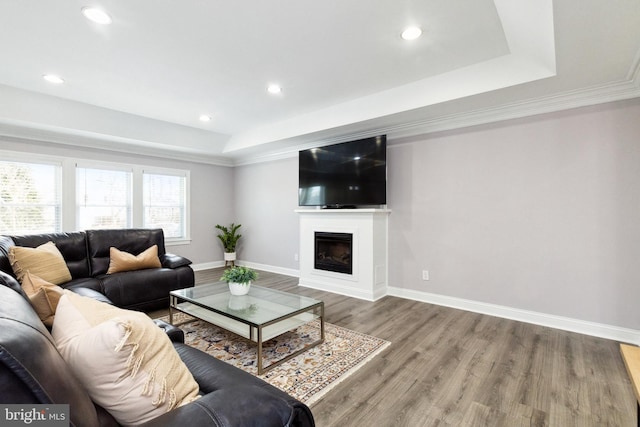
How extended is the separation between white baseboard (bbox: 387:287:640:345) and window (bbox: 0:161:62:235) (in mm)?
5468

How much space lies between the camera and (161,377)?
991 millimetres

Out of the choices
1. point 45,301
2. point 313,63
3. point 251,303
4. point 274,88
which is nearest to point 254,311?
point 251,303

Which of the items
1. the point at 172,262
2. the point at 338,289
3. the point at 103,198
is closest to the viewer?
the point at 172,262

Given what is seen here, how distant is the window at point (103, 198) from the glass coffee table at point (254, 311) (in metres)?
3.00

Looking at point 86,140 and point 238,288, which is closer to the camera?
point 238,288

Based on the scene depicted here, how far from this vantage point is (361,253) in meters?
4.35

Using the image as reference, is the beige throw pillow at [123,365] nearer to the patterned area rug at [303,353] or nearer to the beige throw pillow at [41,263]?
the patterned area rug at [303,353]

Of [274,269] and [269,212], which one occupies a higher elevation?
[269,212]

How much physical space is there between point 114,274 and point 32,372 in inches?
135

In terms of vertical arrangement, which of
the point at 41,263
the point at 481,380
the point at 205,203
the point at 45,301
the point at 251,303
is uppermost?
the point at 205,203

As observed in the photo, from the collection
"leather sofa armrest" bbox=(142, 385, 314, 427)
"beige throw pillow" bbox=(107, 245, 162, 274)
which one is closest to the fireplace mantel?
"beige throw pillow" bbox=(107, 245, 162, 274)

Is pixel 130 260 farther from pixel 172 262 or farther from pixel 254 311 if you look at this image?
pixel 254 311

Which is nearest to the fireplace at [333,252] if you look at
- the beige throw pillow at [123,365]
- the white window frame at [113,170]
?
the white window frame at [113,170]

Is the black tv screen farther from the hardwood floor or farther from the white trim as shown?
the hardwood floor
